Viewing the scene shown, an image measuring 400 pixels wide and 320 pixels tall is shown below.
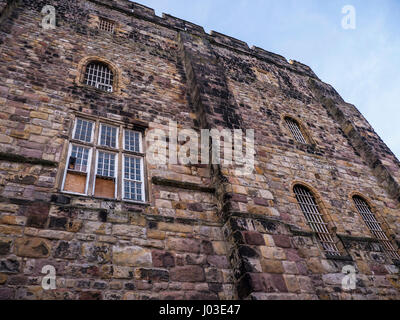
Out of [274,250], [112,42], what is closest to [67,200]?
[274,250]

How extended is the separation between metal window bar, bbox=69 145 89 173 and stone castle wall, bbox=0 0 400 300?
0.23 metres

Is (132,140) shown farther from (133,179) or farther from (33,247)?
(33,247)

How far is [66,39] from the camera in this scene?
27.0ft

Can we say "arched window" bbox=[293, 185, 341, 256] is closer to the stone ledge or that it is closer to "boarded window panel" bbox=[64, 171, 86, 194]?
the stone ledge

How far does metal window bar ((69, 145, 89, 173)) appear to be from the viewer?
529 centimetres

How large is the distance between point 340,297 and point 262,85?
8.44 meters

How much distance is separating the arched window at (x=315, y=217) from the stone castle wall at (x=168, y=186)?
0.22 metres

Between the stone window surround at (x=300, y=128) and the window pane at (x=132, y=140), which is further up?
the stone window surround at (x=300, y=128)

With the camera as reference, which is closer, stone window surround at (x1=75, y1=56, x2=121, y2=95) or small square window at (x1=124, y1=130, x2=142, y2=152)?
small square window at (x1=124, y1=130, x2=142, y2=152)

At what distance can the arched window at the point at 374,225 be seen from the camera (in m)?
7.48

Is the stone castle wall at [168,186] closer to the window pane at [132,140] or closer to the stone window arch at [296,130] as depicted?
the stone window arch at [296,130]

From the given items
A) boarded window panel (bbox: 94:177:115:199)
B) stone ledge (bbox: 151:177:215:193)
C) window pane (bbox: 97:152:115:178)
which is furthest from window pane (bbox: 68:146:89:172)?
stone ledge (bbox: 151:177:215:193)

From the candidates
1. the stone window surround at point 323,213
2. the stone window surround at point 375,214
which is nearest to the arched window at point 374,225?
the stone window surround at point 375,214

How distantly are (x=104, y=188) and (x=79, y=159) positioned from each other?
84 cm
